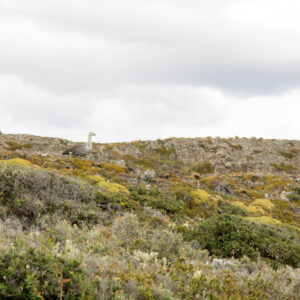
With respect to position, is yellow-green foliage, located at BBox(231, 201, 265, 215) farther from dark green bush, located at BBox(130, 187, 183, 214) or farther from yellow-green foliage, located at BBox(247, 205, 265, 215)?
dark green bush, located at BBox(130, 187, 183, 214)

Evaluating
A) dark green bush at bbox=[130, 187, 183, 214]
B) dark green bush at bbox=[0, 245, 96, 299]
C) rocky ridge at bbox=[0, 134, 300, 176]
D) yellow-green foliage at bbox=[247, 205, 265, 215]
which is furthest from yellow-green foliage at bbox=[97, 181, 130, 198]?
rocky ridge at bbox=[0, 134, 300, 176]

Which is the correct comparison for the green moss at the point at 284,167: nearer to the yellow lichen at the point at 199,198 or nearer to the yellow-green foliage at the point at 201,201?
the yellow-green foliage at the point at 201,201

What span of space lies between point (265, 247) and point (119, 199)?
16.7ft

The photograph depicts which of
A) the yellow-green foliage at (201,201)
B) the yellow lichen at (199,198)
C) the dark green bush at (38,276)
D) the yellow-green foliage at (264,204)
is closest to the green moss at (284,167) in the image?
the yellow-green foliage at (264,204)

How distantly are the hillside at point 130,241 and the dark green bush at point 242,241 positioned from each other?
27mm

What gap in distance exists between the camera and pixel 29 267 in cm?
390

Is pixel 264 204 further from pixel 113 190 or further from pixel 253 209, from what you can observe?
pixel 113 190

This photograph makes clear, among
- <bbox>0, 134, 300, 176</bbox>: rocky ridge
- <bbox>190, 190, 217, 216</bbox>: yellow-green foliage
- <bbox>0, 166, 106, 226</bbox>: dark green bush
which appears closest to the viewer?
<bbox>0, 166, 106, 226</bbox>: dark green bush

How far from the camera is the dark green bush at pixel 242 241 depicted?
780cm

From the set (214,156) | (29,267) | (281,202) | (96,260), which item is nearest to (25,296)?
(29,267)

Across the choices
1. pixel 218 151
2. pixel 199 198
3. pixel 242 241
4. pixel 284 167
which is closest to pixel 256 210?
pixel 199 198

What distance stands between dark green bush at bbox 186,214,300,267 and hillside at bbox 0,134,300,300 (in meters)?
0.03

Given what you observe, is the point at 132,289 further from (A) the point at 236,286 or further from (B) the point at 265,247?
(B) the point at 265,247

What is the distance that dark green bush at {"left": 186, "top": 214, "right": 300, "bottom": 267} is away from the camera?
780 centimetres
